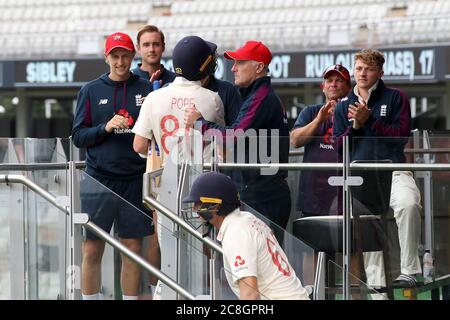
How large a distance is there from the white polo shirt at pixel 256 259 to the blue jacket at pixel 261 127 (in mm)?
901

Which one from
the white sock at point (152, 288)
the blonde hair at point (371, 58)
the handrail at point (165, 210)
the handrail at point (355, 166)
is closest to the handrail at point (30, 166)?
the handrail at point (165, 210)

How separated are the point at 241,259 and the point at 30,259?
1.52m

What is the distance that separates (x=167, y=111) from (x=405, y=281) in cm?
153

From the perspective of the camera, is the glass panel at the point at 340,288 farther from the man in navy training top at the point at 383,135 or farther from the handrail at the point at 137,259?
the handrail at the point at 137,259

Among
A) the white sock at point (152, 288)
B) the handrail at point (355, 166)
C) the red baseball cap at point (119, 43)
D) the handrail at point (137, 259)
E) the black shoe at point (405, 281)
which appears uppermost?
the red baseball cap at point (119, 43)

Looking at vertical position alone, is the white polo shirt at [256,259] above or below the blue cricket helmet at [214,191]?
below

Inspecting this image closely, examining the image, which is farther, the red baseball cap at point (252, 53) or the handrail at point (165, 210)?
the red baseball cap at point (252, 53)

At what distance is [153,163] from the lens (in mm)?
5492

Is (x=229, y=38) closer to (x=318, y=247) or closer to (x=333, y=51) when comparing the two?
(x=333, y=51)

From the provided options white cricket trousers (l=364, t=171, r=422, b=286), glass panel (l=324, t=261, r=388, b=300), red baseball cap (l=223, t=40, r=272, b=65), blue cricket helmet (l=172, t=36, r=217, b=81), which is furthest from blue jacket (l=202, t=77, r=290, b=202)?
white cricket trousers (l=364, t=171, r=422, b=286)

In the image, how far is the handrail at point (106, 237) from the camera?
4.54m

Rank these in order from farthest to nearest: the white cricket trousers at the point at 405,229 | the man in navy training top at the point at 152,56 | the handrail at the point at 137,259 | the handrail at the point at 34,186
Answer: the man in navy training top at the point at 152,56
the white cricket trousers at the point at 405,229
the handrail at the point at 34,186
the handrail at the point at 137,259

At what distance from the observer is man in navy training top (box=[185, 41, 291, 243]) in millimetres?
5406

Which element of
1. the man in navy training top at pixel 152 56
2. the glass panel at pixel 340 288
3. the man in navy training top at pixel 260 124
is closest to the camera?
the glass panel at pixel 340 288
